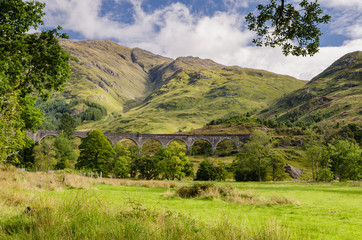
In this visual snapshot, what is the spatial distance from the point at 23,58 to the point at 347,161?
A: 181 ft

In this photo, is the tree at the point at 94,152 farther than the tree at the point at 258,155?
No

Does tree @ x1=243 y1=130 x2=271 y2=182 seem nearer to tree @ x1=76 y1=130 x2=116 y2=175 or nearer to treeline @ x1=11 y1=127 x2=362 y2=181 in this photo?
treeline @ x1=11 y1=127 x2=362 y2=181

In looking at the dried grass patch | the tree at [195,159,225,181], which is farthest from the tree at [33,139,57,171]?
the dried grass patch

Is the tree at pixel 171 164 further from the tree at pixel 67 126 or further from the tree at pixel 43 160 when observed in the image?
the tree at pixel 67 126

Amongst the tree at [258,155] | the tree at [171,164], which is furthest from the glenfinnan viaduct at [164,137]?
the tree at [171,164]

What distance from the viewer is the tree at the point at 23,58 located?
50.1 ft

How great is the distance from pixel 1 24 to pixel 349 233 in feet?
67.1

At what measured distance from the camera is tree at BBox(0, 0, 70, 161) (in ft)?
50.1

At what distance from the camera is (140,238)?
12.8ft

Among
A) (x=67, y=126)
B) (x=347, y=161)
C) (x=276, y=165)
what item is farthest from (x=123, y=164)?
(x=67, y=126)

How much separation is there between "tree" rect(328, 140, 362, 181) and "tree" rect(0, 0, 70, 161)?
1991 inches

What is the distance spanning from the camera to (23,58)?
1653 centimetres

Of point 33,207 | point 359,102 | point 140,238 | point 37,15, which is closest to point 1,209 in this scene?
point 33,207

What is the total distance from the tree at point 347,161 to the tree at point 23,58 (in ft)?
166
